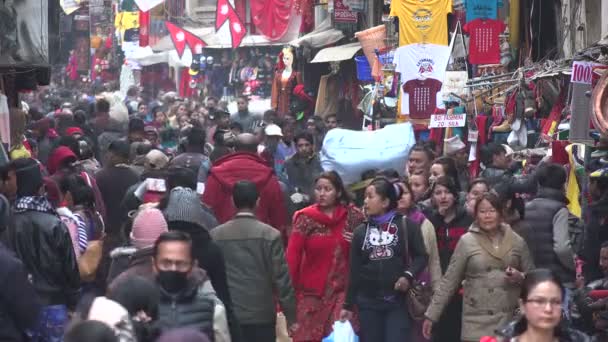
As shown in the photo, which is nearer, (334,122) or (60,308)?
(60,308)

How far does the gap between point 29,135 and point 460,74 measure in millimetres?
6012

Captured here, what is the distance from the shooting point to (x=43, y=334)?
8.29m

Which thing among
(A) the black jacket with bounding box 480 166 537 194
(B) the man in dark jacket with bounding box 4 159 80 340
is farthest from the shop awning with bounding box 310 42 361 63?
(B) the man in dark jacket with bounding box 4 159 80 340

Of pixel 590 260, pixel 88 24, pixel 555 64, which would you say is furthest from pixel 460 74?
pixel 88 24

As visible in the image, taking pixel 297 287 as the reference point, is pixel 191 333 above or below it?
above

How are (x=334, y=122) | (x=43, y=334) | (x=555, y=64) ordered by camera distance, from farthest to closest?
(x=334, y=122) < (x=555, y=64) < (x=43, y=334)

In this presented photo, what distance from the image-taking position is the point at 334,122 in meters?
23.3

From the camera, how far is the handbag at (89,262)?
9.60 meters

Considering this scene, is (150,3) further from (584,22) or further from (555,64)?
(555,64)

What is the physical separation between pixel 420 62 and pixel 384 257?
36.6 feet

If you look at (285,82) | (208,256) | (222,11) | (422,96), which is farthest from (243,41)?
(208,256)

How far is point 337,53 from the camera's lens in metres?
29.7

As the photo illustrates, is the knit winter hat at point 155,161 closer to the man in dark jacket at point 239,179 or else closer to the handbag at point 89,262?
the man in dark jacket at point 239,179

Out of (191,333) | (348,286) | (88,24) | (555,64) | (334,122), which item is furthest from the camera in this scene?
(88,24)
